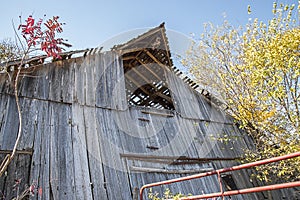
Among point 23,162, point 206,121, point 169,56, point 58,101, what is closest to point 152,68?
point 169,56

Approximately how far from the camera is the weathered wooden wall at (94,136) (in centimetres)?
511

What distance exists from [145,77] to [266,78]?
532 centimetres

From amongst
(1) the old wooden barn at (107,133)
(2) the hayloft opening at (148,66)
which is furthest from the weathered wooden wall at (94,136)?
(2) the hayloft opening at (148,66)

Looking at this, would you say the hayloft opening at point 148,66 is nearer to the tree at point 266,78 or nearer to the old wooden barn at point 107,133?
the old wooden barn at point 107,133

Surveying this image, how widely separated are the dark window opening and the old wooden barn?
0.17ft

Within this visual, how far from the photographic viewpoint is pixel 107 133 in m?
6.55

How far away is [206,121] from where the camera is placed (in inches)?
381

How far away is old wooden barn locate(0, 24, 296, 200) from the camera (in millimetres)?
5152

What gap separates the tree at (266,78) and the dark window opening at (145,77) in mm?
2259

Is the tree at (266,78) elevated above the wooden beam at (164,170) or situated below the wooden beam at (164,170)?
above

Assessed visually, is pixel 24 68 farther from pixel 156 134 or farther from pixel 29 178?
pixel 156 134

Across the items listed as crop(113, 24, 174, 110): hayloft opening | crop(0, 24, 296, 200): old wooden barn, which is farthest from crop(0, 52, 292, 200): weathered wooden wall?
crop(113, 24, 174, 110): hayloft opening

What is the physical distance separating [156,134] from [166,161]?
3.27 feet

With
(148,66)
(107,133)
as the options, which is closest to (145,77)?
(148,66)
